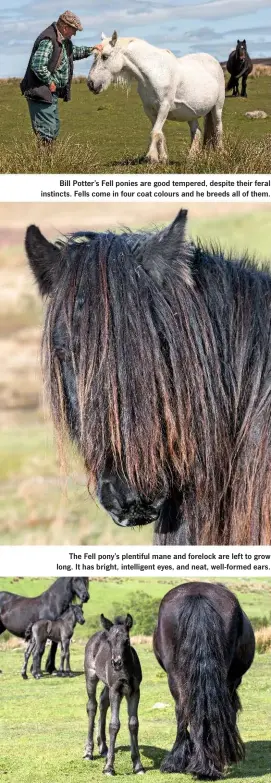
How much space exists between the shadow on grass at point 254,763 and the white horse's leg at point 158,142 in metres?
7.63

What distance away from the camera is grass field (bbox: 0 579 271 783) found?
434 centimetres

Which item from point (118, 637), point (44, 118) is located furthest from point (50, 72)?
point (118, 637)

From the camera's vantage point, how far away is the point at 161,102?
12328 millimetres

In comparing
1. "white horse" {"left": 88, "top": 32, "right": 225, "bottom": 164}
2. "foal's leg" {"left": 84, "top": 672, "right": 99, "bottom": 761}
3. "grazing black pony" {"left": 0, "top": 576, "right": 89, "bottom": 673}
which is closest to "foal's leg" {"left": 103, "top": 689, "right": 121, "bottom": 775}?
"foal's leg" {"left": 84, "top": 672, "right": 99, "bottom": 761}

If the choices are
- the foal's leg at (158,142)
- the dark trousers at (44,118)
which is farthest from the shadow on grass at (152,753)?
the foal's leg at (158,142)

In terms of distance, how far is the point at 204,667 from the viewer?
15.0 feet

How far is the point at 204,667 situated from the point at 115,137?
12349mm

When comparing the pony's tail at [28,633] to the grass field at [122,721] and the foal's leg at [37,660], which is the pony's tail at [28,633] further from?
the grass field at [122,721]

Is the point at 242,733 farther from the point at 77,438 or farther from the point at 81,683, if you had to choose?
the point at 77,438

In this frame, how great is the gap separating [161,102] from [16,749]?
30.7 feet

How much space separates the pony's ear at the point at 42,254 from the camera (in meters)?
3.87

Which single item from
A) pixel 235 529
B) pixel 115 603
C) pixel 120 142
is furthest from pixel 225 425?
pixel 120 142

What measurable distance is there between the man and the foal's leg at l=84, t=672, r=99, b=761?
5.90 metres

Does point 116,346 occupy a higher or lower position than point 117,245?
lower
